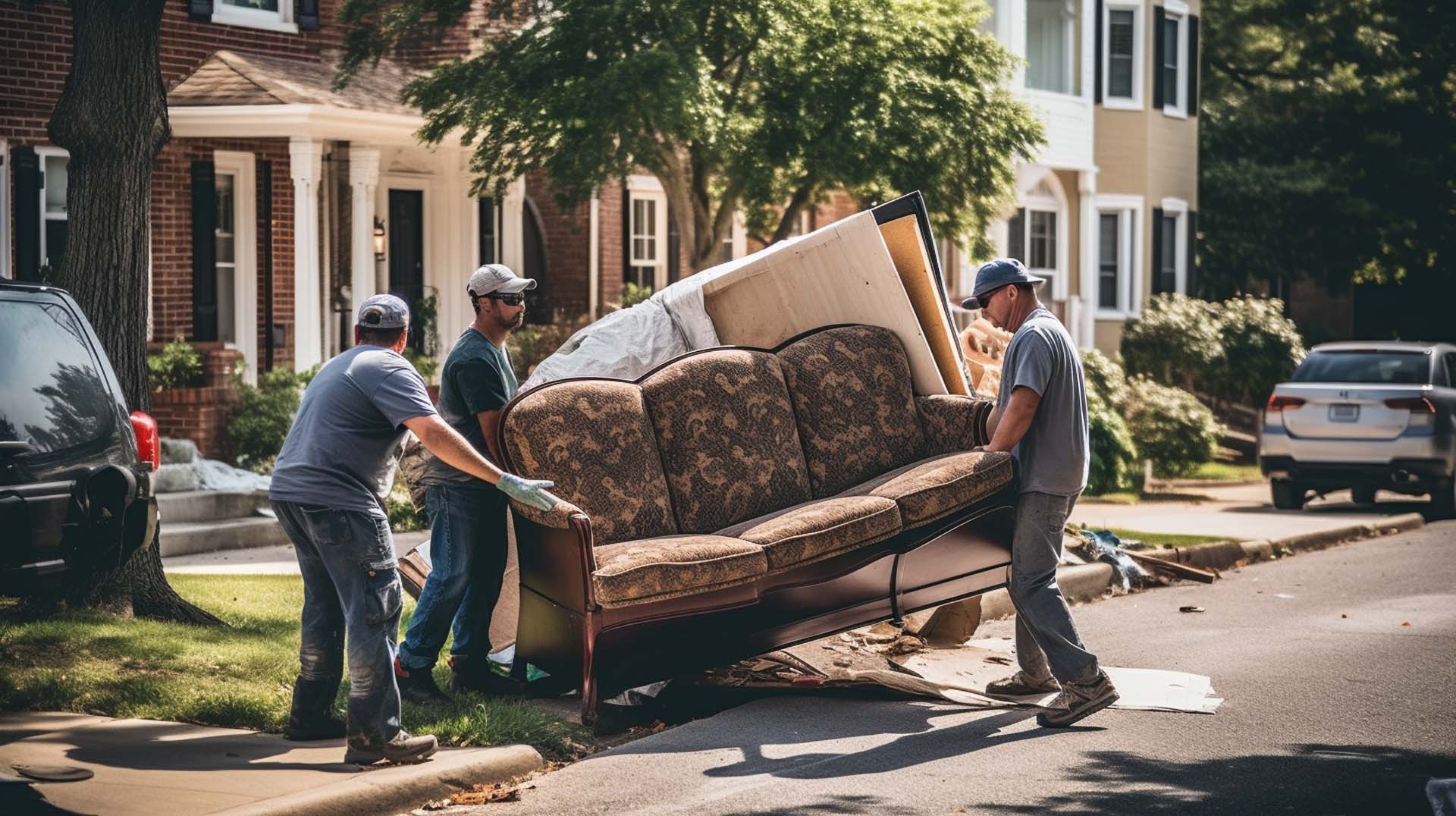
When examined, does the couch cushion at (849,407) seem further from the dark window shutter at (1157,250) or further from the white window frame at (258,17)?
the dark window shutter at (1157,250)

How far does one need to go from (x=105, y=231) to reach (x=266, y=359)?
1016 cm

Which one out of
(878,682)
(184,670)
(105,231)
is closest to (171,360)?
(105,231)

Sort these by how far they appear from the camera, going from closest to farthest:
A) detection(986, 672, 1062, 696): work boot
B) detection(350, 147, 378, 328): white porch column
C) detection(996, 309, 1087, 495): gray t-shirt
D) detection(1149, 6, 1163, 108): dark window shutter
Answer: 1. detection(996, 309, 1087, 495): gray t-shirt
2. detection(986, 672, 1062, 696): work boot
3. detection(350, 147, 378, 328): white porch column
4. detection(1149, 6, 1163, 108): dark window shutter

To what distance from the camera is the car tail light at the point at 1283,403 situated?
18.4 metres

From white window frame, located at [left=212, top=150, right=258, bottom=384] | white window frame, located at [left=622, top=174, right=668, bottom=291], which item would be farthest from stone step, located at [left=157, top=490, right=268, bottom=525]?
white window frame, located at [left=622, top=174, right=668, bottom=291]

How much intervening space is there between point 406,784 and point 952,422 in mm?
4143

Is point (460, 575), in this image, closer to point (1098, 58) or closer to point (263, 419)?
point (263, 419)

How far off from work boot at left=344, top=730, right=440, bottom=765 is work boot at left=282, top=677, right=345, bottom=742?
1.57ft

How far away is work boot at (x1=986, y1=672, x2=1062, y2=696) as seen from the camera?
27.0 feet

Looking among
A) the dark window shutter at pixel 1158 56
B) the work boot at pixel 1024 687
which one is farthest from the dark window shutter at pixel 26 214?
the dark window shutter at pixel 1158 56

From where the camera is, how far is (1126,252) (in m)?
Result: 29.3

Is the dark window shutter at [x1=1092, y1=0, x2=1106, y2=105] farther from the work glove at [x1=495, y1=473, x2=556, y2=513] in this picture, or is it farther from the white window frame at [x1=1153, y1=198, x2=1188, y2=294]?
the work glove at [x1=495, y1=473, x2=556, y2=513]

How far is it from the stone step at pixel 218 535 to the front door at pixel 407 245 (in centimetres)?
Result: 716

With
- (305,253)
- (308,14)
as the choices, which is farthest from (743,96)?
(308,14)
